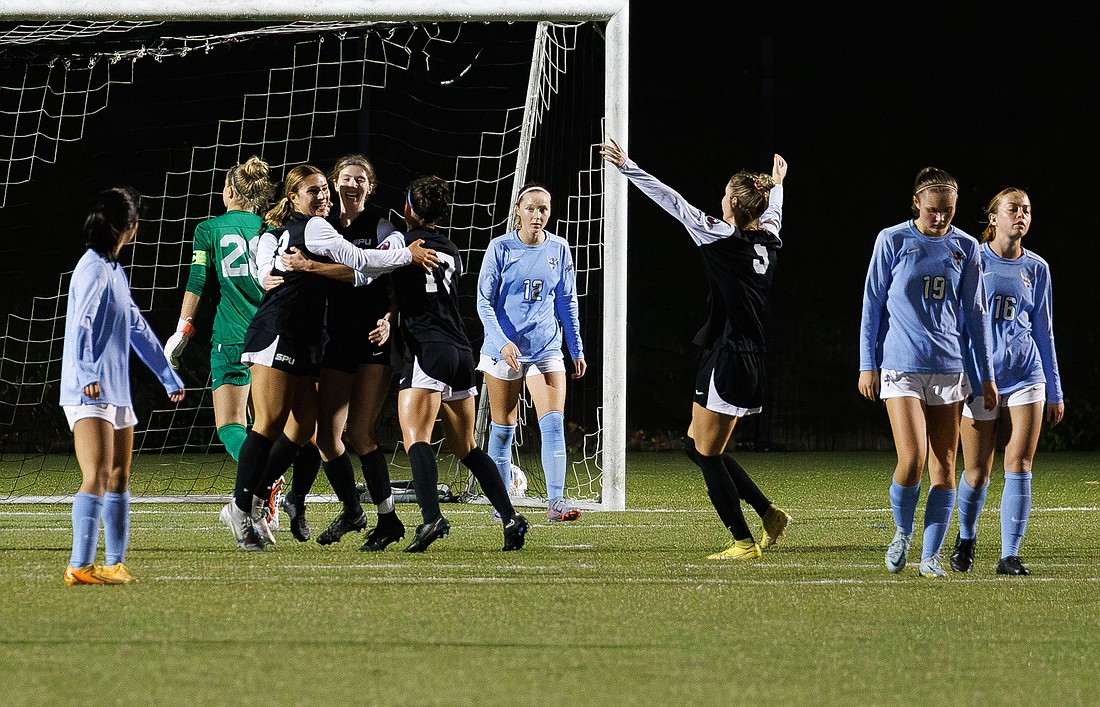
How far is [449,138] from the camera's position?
50.5 feet

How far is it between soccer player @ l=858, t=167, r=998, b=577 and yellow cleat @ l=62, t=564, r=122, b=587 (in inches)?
106

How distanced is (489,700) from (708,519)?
15.6 ft

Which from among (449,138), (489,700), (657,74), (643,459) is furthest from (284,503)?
(657,74)

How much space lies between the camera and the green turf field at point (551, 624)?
338cm

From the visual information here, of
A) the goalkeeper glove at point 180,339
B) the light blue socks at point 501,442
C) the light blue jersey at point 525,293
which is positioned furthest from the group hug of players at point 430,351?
the light blue socks at point 501,442

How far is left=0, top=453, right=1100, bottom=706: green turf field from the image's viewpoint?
11.1 feet

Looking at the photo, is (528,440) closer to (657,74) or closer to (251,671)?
(657,74)

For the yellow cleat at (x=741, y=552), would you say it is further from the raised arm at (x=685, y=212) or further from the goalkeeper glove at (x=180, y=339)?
the goalkeeper glove at (x=180, y=339)

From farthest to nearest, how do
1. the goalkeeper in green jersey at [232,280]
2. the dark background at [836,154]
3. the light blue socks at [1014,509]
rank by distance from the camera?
the dark background at [836,154]
the goalkeeper in green jersey at [232,280]
the light blue socks at [1014,509]

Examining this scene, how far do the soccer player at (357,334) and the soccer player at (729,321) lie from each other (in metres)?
1.01

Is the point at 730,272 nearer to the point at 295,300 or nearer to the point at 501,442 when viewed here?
the point at 295,300

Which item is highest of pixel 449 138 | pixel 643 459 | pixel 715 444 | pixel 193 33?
pixel 193 33

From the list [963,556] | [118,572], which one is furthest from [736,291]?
[118,572]

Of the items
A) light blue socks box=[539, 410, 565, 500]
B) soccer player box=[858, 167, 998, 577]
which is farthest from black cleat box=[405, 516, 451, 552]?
soccer player box=[858, 167, 998, 577]
